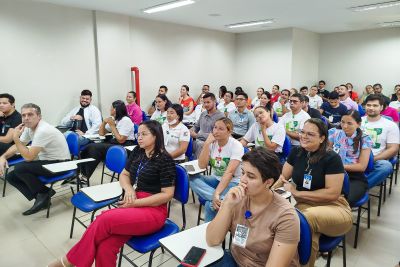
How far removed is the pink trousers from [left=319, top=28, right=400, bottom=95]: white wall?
9556 mm

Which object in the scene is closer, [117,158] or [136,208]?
[136,208]

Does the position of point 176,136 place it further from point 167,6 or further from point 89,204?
point 167,6

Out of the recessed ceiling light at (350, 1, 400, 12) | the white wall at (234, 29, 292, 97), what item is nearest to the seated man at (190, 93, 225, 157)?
the recessed ceiling light at (350, 1, 400, 12)

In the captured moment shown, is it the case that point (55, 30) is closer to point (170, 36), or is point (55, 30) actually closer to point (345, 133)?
point (170, 36)

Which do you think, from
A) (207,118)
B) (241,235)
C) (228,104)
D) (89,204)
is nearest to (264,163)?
(241,235)

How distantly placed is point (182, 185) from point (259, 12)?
16.6 ft

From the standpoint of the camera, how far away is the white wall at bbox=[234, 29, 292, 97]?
27.7 feet

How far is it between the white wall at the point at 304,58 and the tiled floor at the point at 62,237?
5878 millimetres

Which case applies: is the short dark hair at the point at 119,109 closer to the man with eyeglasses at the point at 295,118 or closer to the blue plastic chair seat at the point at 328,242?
the man with eyeglasses at the point at 295,118

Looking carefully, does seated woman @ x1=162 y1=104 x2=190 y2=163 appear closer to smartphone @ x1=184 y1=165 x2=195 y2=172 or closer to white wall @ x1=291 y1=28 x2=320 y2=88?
smartphone @ x1=184 y1=165 x2=195 y2=172

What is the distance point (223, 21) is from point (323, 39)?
4665mm

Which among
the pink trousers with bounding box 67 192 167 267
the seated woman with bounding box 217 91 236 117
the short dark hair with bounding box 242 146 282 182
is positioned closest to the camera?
the short dark hair with bounding box 242 146 282 182

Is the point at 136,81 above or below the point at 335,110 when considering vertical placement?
above

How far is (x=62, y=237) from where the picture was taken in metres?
2.74
